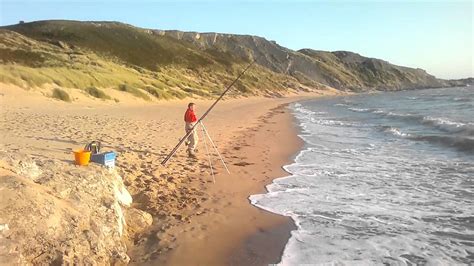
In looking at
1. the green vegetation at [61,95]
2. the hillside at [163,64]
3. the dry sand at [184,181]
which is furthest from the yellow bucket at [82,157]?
the green vegetation at [61,95]

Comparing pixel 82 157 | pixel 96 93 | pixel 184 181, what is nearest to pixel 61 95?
pixel 96 93

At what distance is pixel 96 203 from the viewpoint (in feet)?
19.4

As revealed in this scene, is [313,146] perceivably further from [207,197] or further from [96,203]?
[96,203]

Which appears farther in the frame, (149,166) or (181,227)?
(149,166)

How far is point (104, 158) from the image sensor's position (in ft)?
24.2

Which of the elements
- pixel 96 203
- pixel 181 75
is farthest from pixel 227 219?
pixel 181 75

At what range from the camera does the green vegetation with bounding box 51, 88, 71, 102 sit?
26.4 metres

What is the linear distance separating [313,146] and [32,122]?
9.51m

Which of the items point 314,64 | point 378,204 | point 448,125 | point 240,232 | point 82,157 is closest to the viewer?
point 240,232

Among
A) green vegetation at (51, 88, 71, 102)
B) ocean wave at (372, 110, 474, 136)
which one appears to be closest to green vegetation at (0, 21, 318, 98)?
green vegetation at (51, 88, 71, 102)

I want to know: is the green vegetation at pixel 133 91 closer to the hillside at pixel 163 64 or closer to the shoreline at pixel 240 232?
the hillside at pixel 163 64

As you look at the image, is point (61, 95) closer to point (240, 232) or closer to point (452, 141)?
point (452, 141)

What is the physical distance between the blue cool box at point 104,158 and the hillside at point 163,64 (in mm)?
17870

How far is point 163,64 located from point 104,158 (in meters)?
60.7
